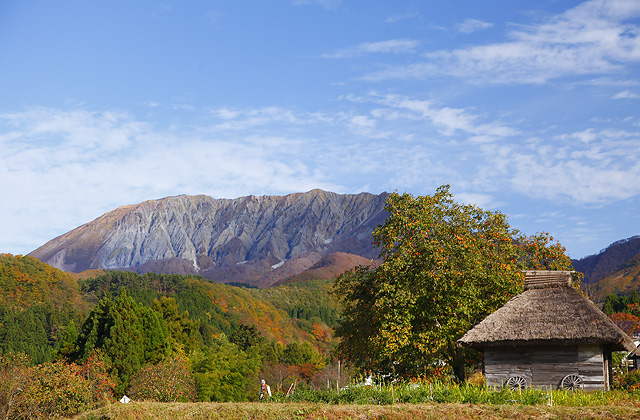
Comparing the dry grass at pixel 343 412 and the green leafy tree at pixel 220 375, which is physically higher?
the dry grass at pixel 343 412

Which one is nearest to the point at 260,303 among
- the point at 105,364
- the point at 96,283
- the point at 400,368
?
the point at 96,283

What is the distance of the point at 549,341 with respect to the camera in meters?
18.9

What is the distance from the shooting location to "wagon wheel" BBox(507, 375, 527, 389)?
19.5 meters

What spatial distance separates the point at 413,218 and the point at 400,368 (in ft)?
18.7

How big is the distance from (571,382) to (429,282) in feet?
18.4

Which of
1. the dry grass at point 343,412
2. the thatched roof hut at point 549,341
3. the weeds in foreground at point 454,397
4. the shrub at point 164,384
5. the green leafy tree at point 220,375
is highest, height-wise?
the thatched roof hut at point 549,341

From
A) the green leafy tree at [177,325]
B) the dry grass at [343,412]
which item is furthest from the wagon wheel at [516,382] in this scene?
the green leafy tree at [177,325]

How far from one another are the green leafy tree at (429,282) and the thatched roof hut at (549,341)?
5.49ft

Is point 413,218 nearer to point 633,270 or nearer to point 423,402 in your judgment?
point 423,402

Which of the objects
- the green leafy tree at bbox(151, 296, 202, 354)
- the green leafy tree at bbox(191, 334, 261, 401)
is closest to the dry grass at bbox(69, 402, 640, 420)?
the green leafy tree at bbox(191, 334, 261, 401)

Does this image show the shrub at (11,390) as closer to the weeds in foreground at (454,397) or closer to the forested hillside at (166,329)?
the forested hillside at (166,329)

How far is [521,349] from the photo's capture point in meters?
19.9

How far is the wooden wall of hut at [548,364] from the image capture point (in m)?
18.9

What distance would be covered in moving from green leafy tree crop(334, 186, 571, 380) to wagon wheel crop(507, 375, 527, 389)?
8.37 ft
